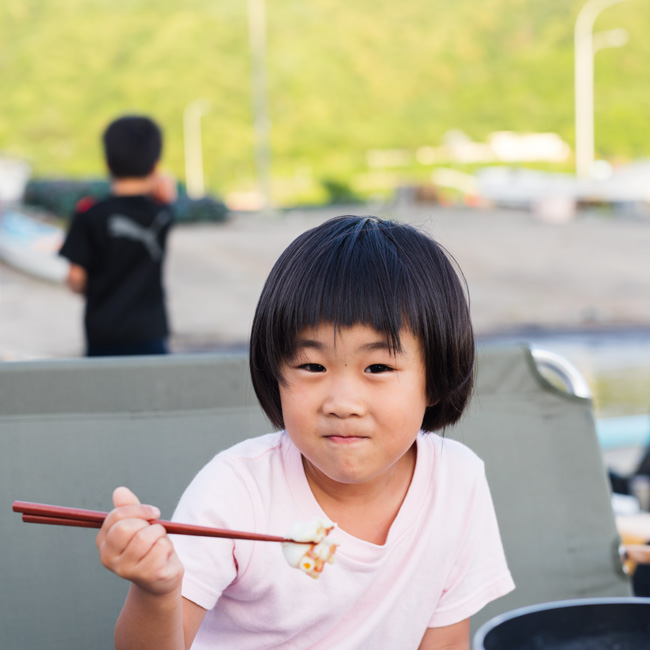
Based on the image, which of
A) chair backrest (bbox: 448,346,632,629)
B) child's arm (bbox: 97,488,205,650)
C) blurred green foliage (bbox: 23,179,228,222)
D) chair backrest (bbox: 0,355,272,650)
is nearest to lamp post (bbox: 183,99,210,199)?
blurred green foliage (bbox: 23,179,228,222)

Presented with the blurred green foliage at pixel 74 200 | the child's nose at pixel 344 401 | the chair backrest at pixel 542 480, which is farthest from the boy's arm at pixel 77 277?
the blurred green foliage at pixel 74 200

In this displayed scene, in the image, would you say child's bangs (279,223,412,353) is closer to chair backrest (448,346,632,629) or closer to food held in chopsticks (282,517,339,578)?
food held in chopsticks (282,517,339,578)

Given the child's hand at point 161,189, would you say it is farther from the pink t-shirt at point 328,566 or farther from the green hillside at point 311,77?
the green hillside at point 311,77

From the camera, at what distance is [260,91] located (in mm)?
38219

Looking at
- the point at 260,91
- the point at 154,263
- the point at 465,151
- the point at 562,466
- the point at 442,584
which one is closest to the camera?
the point at 442,584

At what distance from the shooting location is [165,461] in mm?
2037

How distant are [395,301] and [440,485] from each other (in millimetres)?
360

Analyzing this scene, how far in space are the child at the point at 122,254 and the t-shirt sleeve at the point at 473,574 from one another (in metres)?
2.34

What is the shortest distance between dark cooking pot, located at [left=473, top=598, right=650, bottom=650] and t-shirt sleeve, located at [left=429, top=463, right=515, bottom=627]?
0.30 metres

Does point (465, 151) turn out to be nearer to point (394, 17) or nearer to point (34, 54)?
point (394, 17)

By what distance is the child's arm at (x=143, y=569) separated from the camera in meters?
1.11

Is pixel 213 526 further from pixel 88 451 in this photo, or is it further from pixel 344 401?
pixel 88 451

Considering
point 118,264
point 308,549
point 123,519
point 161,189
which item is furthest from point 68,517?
point 161,189

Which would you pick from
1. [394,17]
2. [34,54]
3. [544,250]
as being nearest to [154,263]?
[544,250]
